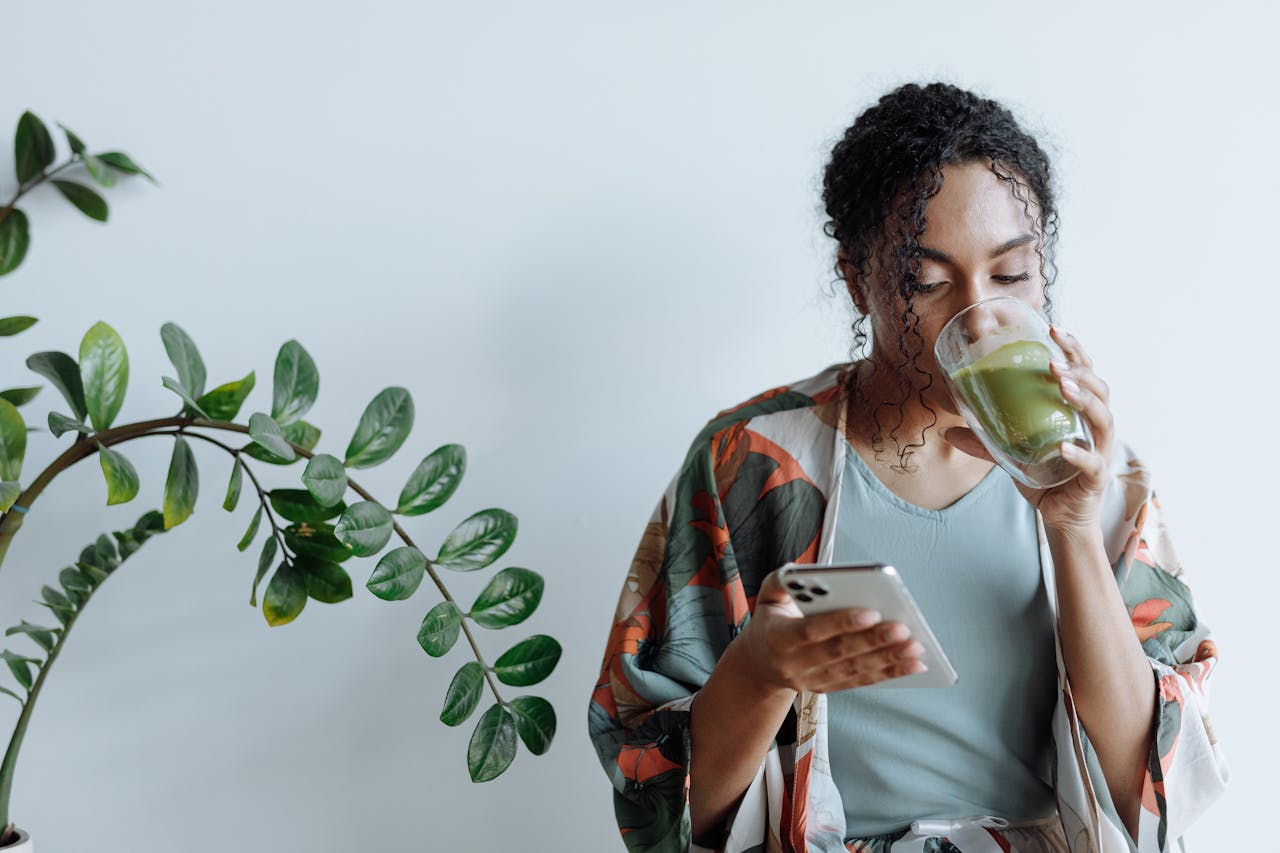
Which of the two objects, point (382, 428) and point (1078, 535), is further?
point (382, 428)

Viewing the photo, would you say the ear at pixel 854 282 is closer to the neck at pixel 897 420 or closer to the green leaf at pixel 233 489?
the neck at pixel 897 420

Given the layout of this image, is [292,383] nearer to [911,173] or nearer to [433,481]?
[433,481]

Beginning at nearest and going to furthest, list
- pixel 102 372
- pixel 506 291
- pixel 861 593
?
pixel 861 593
pixel 102 372
pixel 506 291

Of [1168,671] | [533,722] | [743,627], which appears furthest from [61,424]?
[1168,671]

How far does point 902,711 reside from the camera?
39.6 inches

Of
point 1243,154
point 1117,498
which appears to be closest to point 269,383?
point 1117,498

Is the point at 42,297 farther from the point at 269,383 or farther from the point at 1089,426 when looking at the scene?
the point at 1089,426

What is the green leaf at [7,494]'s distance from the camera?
0.93 metres

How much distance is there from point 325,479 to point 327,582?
0.43ft

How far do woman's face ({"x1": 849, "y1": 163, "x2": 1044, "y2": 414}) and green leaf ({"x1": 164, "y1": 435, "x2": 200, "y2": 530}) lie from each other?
0.64m

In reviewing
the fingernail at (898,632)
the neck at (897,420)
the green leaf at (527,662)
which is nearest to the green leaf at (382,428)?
the green leaf at (527,662)

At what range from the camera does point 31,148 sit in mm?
1146

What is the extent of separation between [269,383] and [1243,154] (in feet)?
3.71

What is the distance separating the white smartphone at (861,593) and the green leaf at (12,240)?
0.90 metres
